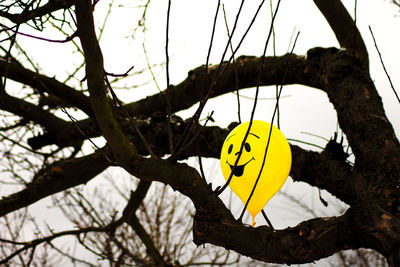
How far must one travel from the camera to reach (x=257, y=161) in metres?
1.48

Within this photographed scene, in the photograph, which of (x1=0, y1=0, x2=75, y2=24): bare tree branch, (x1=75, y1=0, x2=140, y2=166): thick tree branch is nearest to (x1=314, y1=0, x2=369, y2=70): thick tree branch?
(x1=0, y1=0, x2=75, y2=24): bare tree branch

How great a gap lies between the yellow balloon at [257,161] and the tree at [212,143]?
141mm

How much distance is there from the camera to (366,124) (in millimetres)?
2301

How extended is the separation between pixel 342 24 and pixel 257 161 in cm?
193

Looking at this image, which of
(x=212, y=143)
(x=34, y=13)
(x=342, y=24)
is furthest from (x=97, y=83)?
(x=342, y=24)

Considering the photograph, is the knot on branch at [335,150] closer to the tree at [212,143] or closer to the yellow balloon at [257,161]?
the tree at [212,143]

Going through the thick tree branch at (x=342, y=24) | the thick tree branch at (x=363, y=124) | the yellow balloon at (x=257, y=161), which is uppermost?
the thick tree branch at (x=342, y=24)

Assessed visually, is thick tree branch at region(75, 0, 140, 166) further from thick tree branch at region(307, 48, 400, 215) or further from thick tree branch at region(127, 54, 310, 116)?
thick tree branch at region(127, 54, 310, 116)

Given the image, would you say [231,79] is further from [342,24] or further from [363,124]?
[363,124]

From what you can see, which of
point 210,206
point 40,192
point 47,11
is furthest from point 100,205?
point 210,206

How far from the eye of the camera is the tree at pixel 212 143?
1212 mm

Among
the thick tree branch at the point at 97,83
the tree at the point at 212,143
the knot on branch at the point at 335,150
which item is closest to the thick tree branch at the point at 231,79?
the tree at the point at 212,143

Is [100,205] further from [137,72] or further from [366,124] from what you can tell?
[366,124]

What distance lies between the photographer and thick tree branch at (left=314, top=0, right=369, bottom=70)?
2877mm
